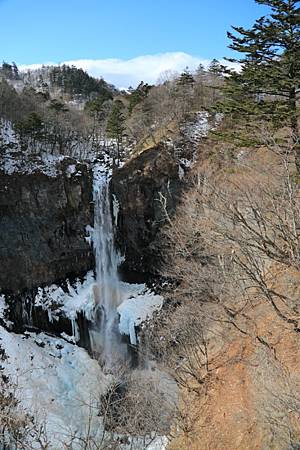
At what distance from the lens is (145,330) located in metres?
21.1

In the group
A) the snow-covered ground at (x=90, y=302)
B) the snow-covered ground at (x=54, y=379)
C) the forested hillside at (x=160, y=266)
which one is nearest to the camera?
the forested hillside at (x=160, y=266)

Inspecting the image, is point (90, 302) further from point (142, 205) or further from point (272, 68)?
point (272, 68)

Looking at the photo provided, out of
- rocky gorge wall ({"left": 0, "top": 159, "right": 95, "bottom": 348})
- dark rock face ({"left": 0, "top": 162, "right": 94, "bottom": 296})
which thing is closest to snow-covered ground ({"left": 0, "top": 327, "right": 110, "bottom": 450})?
rocky gorge wall ({"left": 0, "top": 159, "right": 95, "bottom": 348})

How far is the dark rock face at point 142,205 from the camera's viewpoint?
25.2 m

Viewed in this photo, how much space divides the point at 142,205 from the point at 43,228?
6.47m

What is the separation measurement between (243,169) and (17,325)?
48.3 feet

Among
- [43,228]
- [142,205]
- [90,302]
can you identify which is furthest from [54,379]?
[142,205]

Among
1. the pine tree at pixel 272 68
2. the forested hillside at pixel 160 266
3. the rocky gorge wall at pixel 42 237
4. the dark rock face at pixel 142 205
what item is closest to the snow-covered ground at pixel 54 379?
the forested hillside at pixel 160 266

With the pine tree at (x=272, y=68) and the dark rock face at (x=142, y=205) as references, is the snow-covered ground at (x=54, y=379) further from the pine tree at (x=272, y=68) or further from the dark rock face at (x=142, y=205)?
the pine tree at (x=272, y=68)

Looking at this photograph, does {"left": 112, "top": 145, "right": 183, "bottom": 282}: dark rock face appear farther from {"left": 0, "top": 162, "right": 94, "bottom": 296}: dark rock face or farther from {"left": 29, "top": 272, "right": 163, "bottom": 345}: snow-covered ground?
{"left": 0, "top": 162, "right": 94, "bottom": 296}: dark rock face

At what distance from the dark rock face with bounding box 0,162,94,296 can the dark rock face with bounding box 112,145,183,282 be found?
2200 mm

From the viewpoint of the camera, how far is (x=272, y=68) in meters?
12.4

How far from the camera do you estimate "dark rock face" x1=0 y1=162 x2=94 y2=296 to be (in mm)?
23031

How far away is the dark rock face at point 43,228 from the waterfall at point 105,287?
0.64 metres
